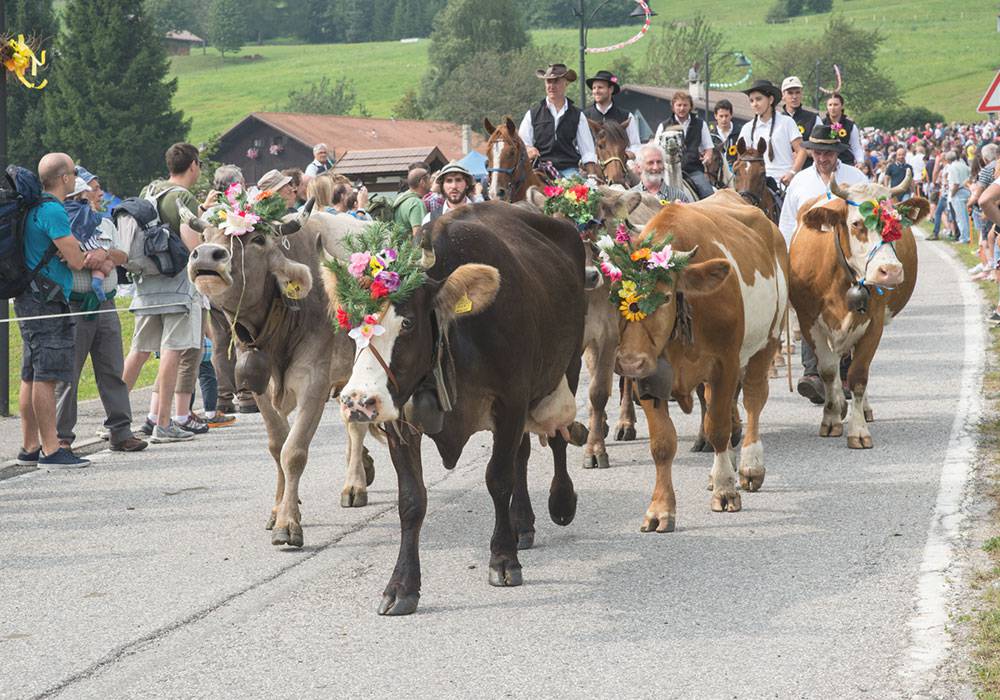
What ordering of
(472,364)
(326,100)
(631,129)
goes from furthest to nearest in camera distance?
1. (326,100)
2. (631,129)
3. (472,364)

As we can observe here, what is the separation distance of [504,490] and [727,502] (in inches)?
81.7

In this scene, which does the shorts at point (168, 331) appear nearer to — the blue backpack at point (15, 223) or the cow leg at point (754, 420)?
the blue backpack at point (15, 223)

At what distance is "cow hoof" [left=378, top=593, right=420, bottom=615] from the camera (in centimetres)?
637

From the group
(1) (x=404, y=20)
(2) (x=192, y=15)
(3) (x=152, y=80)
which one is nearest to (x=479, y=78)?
(3) (x=152, y=80)

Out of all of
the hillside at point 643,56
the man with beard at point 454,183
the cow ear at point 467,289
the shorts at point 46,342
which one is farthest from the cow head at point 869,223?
the hillside at point 643,56

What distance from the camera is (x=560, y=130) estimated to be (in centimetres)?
1402

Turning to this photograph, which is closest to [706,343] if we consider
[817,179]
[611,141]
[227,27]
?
[817,179]

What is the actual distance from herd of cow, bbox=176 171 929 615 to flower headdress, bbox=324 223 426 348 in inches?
2.2

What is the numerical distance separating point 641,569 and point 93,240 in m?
6.12

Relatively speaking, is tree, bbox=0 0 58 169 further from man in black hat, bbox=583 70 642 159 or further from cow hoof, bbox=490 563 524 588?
cow hoof, bbox=490 563 524 588

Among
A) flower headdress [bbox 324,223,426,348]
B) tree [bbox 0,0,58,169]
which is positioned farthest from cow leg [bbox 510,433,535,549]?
tree [bbox 0,0,58,169]

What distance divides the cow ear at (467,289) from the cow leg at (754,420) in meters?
3.15

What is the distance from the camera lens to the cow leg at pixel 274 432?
27.4 ft

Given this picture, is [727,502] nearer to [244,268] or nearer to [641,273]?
[641,273]
